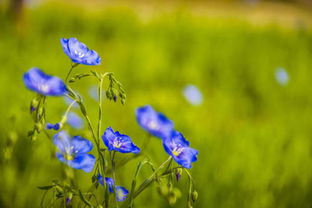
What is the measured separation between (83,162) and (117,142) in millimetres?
75

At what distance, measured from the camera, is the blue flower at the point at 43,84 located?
69 centimetres

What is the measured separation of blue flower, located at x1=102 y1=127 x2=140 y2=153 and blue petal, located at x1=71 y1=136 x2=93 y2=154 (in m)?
0.06

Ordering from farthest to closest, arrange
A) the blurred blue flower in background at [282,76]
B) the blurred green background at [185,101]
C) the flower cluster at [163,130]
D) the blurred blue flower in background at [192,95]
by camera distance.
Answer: the blurred blue flower in background at [282,76] → the blurred blue flower in background at [192,95] → the blurred green background at [185,101] → the flower cluster at [163,130]

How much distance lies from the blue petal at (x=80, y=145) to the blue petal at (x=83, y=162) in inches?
0.8

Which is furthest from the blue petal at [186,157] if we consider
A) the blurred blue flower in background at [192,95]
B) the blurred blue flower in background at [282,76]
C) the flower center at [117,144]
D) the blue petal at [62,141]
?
the blurred blue flower in background at [282,76]

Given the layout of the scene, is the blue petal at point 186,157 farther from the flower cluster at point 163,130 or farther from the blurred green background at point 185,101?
the blurred green background at point 185,101

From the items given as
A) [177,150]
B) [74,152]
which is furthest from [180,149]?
[74,152]

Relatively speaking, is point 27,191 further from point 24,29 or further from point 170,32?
point 170,32

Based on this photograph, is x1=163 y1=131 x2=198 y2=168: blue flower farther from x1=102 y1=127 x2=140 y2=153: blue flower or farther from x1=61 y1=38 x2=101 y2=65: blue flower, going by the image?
x1=61 y1=38 x2=101 y2=65: blue flower

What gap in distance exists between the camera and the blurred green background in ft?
5.35

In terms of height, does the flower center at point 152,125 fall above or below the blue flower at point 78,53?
below

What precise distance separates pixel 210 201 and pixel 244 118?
4.97ft

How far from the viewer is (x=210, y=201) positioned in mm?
1483

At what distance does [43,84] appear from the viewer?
69 centimetres
